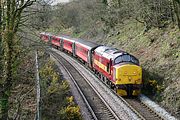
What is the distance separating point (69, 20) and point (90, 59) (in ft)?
144

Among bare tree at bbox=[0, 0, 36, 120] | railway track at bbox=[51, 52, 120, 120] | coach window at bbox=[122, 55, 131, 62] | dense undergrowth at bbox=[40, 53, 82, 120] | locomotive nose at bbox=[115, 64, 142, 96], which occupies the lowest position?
railway track at bbox=[51, 52, 120, 120]

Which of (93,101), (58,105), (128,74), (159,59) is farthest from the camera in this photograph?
(159,59)

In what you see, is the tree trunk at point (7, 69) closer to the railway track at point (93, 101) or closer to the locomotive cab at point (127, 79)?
the railway track at point (93, 101)

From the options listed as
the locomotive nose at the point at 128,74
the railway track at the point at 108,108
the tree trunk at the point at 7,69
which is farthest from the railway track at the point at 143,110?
the tree trunk at the point at 7,69

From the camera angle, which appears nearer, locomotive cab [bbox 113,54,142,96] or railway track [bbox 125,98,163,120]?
railway track [bbox 125,98,163,120]

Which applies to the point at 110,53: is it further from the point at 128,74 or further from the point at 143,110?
the point at 143,110

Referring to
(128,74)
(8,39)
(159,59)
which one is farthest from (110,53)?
(8,39)

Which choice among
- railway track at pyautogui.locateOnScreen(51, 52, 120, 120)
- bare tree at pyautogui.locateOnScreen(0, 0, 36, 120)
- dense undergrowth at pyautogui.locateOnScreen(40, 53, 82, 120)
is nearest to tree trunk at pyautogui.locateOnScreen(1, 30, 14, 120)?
bare tree at pyautogui.locateOnScreen(0, 0, 36, 120)

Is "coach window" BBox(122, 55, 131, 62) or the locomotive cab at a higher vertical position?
"coach window" BBox(122, 55, 131, 62)

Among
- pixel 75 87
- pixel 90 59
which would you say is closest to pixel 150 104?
pixel 75 87

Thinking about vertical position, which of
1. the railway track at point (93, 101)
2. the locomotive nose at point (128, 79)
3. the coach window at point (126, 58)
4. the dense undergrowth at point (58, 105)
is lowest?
the railway track at point (93, 101)

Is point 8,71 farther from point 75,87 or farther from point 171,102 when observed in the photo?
point 75,87

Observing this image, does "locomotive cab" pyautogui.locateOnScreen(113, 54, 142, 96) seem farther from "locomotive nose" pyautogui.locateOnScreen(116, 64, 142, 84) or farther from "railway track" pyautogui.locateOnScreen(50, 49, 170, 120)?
"railway track" pyautogui.locateOnScreen(50, 49, 170, 120)

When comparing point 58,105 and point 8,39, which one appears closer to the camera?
point 8,39
